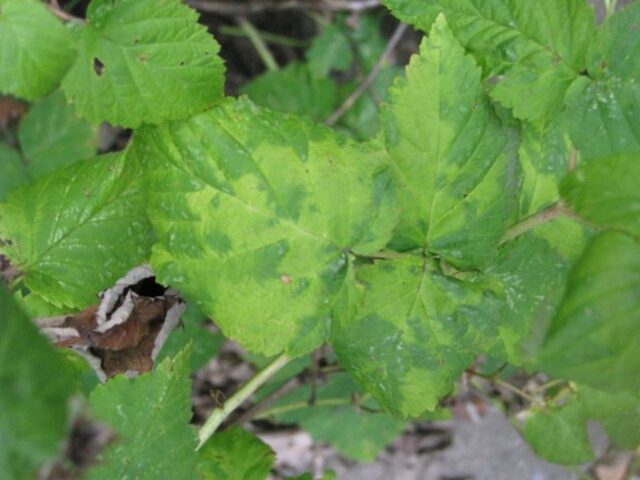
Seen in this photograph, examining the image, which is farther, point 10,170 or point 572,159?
point 10,170

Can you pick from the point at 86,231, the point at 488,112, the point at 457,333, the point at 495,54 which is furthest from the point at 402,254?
the point at 86,231

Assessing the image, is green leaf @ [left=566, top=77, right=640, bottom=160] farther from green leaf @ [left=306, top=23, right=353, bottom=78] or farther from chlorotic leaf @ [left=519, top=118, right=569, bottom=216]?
green leaf @ [left=306, top=23, right=353, bottom=78]

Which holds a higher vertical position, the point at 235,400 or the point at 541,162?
the point at 541,162

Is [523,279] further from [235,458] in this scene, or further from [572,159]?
[235,458]

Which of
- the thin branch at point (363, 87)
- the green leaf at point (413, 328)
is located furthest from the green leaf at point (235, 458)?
the thin branch at point (363, 87)

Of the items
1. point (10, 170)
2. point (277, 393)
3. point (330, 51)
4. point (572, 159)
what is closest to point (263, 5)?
point (330, 51)

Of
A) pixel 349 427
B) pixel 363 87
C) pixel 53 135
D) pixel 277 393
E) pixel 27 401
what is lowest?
pixel 349 427

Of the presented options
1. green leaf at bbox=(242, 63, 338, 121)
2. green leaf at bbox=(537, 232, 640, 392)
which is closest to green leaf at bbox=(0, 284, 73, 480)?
green leaf at bbox=(537, 232, 640, 392)
